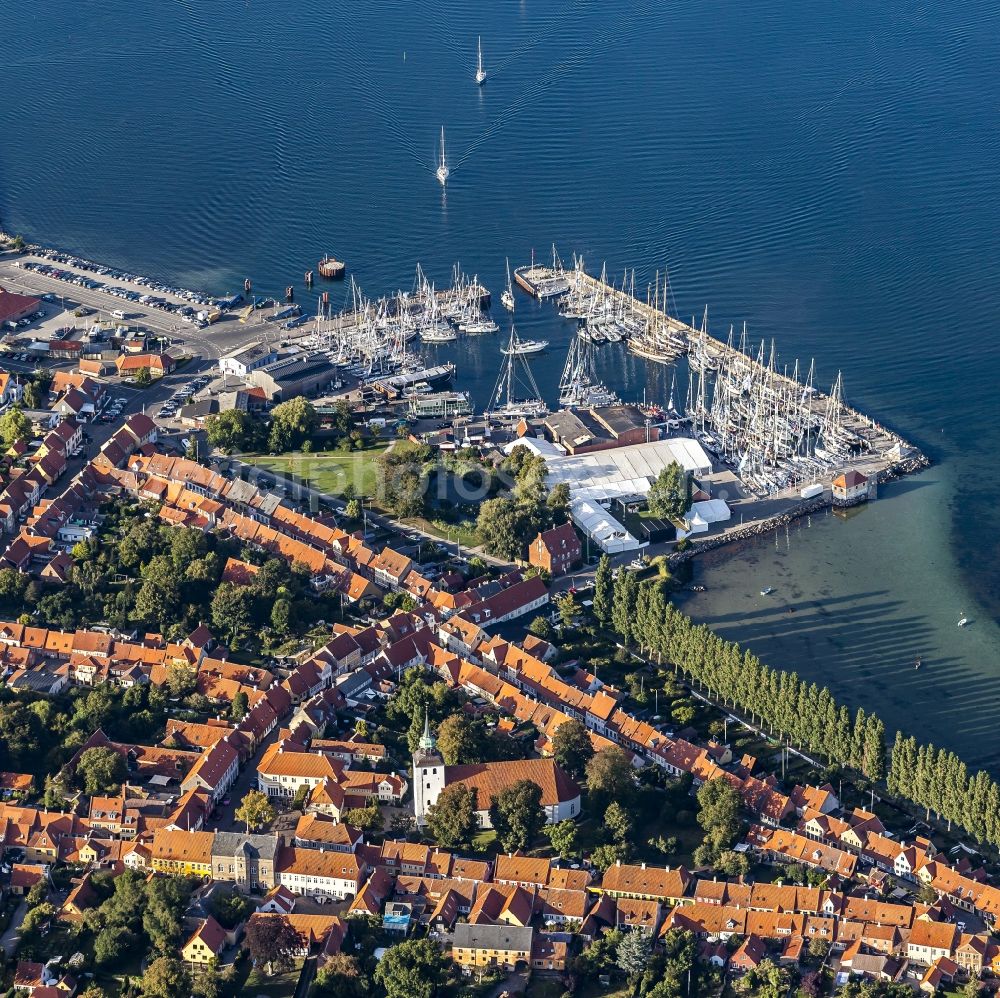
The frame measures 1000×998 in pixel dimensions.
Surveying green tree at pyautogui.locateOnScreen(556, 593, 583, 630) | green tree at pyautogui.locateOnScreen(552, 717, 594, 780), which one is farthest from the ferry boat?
green tree at pyautogui.locateOnScreen(552, 717, 594, 780)

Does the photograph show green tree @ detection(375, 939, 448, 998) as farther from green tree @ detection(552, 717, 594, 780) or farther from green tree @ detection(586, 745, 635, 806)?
green tree @ detection(552, 717, 594, 780)

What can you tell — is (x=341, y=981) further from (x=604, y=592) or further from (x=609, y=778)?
(x=604, y=592)

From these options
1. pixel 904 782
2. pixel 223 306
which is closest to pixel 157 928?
pixel 904 782

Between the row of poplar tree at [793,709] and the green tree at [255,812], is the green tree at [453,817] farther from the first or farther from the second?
the row of poplar tree at [793,709]

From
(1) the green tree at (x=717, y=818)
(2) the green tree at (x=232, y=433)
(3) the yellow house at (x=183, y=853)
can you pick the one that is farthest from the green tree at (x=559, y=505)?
(3) the yellow house at (x=183, y=853)

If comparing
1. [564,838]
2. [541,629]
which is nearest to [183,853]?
[564,838]

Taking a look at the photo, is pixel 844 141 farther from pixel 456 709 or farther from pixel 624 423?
pixel 456 709
